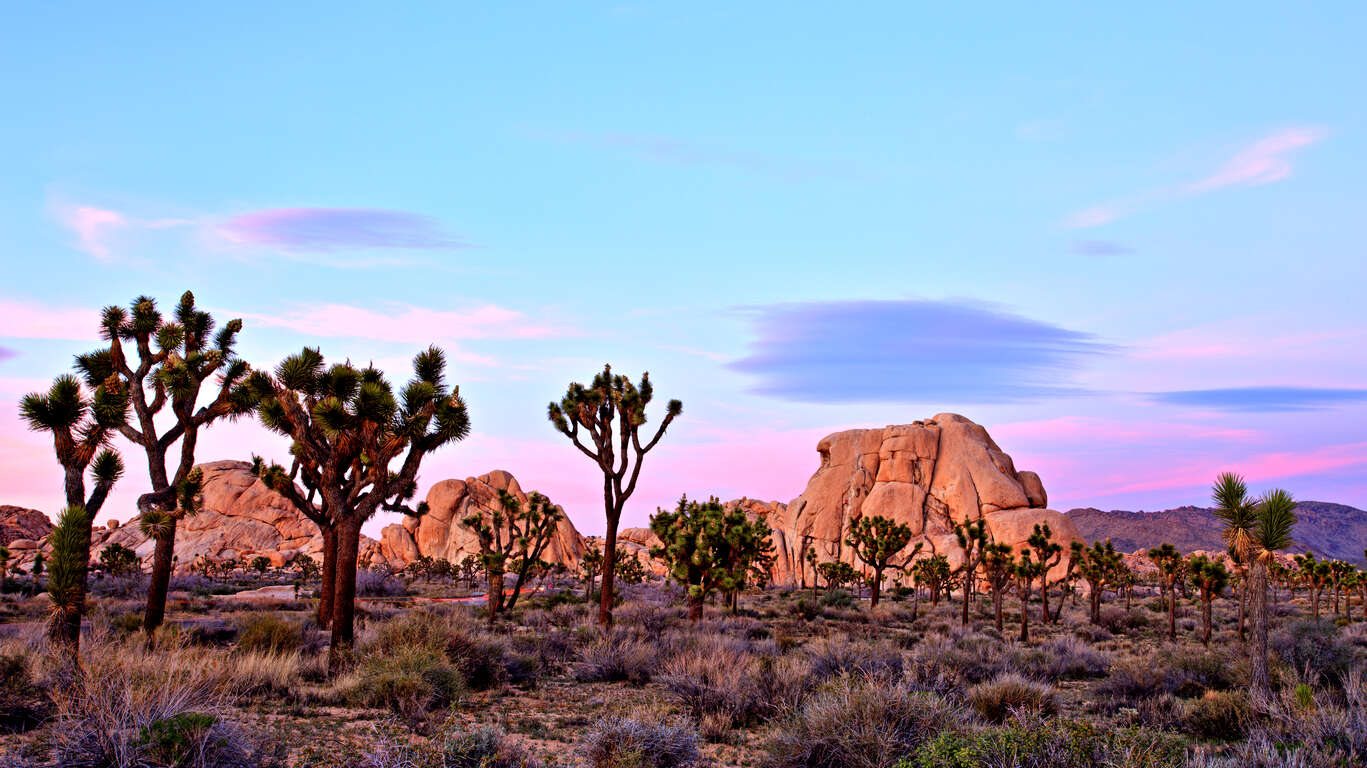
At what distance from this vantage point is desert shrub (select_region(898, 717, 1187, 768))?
6.98 meters

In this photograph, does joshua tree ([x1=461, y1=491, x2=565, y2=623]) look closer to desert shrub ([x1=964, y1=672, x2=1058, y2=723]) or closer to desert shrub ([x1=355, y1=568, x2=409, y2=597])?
desert shrub ([x1=355, y1=568, x2=409, y2=597])

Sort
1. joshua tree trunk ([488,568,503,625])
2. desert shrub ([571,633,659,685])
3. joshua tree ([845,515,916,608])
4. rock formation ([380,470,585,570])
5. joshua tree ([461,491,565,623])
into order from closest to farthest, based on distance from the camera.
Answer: desert shrub ([571,633,659,685]) < joshua tree trunk ([488,568,503,625]) < joshua tree ([461,491,565,623]) < joshua tree ([845,515,916,608]) < rock formation ([380,470,585,570])

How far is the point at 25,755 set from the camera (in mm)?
8680

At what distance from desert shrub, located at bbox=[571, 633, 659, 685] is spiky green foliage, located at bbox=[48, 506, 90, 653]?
8.64 meters

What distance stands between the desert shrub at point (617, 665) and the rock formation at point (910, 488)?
69649 mm

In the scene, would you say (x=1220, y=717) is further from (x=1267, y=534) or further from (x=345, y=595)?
(x=345, y=595)

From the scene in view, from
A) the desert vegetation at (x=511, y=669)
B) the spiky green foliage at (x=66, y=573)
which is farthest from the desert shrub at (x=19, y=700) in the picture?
the spiky green foliage at (x=66, y=573)

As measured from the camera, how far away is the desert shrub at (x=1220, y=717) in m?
11.8

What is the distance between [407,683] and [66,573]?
274 inches

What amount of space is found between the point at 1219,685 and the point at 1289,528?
502 centimetres

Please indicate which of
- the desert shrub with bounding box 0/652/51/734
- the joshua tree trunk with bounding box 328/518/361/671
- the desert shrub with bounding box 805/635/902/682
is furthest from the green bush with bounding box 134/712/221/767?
the joshua tree trunk with bounding box 328/518/361/671

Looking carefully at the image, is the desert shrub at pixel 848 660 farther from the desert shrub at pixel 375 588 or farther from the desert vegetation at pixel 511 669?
the desert shrub at pixel 375 588

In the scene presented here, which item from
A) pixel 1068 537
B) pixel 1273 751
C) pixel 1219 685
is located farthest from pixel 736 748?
pixel 1068 537

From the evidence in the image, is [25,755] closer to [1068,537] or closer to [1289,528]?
[1289,528]
